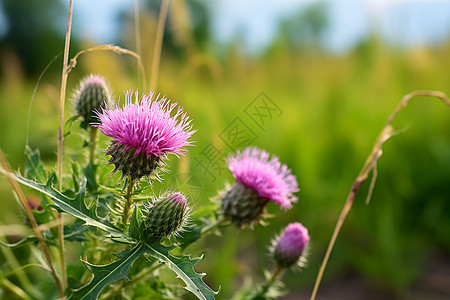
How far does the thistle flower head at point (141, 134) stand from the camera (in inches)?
37.5

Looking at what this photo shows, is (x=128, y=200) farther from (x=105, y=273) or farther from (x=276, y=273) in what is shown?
(x=276, y=273)

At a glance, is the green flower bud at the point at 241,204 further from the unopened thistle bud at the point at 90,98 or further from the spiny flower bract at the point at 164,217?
the unopened thistle bud at the point at 90,98

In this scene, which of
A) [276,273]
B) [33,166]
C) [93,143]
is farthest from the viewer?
[276,273]

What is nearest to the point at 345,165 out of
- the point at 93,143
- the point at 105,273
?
the point at 93,143

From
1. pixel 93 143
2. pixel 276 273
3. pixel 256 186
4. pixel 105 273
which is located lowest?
pixel 105 273

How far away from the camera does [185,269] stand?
3.07 feet

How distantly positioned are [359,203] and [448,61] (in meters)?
2.92

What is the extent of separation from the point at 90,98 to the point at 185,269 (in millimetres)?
644

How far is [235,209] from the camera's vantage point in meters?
1.32

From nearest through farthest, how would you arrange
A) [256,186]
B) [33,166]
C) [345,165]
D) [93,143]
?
[33,166] < [93,143] < [256,186] < [345,165]

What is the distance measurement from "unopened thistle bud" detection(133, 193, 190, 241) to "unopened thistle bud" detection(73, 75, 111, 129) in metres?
0.42

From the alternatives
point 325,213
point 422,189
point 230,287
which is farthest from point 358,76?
point 230,287

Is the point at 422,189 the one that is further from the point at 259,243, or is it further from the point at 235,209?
the point at 235,209

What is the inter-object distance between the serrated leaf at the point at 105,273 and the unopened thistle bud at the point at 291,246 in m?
0.71
